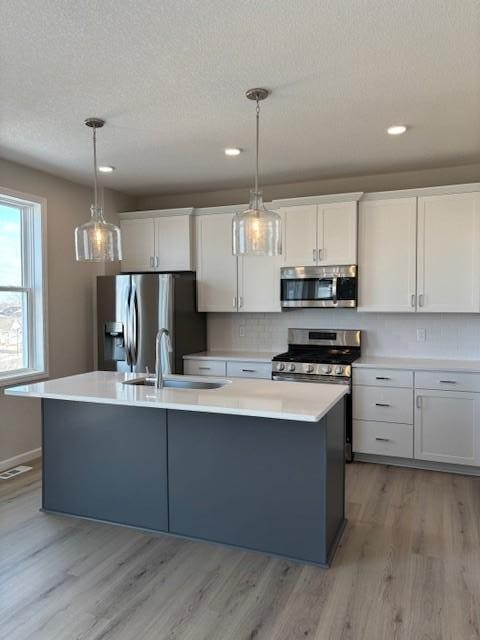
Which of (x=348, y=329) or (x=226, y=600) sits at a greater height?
(x=348, y=329)

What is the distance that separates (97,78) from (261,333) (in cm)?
303

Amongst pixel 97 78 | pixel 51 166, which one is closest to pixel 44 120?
pixel 97 78

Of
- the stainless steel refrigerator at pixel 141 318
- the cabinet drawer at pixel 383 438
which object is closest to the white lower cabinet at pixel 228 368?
the stainless steel refrigerator at pixel 141 318

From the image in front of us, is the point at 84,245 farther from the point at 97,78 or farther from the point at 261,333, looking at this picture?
the point at 261,333

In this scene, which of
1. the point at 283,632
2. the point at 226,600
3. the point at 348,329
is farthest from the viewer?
the point at 348,329

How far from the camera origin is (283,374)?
4.31m

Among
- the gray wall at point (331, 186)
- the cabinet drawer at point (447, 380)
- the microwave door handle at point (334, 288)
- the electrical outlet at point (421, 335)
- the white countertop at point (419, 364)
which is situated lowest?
the cabinet drawer at point (447, 380)

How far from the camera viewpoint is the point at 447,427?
3836 millimetres

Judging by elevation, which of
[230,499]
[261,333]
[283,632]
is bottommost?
[283,632]

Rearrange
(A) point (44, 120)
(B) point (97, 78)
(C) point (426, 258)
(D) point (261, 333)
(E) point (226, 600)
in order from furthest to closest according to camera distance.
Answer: (D) point (261, 333) < (C) point (426, 258) < (A) point (44, 120) < (B) point (97, 78) < (E) point (226, 600)

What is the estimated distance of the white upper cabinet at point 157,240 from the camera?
16.1 feet

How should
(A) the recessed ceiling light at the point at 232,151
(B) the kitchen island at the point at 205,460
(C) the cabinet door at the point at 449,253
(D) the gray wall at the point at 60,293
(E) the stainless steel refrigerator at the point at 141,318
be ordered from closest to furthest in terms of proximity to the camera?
1. (B) the kitchen island at the point at 205,460
2. (A) the recessed ceiling light at the point at 232,151
3. (C) the cabinet door at the point at 449,253
4. (D) the gray wall at the point at 60,293
5. (E) the stainless steel refrigerator at the point at 141,318

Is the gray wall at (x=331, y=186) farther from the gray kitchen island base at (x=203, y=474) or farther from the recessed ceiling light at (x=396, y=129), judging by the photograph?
the gray kitchen island base at (x=203, y=474)

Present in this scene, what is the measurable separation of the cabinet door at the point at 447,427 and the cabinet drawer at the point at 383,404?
79 mm
